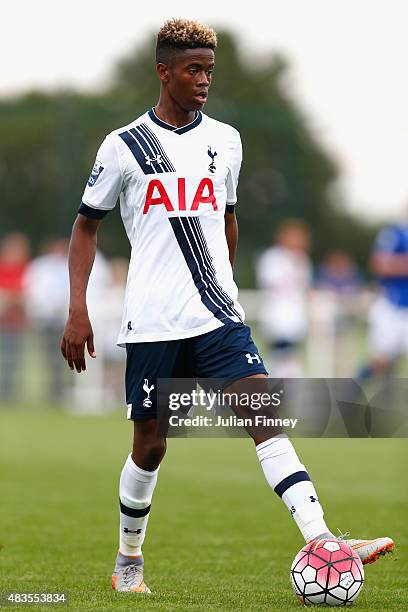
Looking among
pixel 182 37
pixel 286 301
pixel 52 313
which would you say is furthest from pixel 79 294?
pixel 286 301

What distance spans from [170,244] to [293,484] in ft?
3.91

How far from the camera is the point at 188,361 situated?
5.76m

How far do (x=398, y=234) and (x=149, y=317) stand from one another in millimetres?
9699

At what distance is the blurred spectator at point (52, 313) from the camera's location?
62.3ft

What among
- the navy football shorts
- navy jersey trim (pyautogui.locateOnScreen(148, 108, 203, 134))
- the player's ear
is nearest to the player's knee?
the navy football shorts

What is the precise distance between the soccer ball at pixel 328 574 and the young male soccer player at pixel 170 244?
375 mm

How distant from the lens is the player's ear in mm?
5844

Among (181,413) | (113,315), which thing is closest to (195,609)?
(181,413)

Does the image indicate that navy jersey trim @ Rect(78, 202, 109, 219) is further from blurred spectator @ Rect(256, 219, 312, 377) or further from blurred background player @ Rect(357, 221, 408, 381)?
blurred spectator @ Rect(256, 219, 312, 377)

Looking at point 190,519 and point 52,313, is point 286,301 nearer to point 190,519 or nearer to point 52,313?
point 52,313

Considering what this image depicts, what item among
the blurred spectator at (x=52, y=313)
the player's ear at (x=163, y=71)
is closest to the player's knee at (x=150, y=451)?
the player's ear at (x=163, y=71)

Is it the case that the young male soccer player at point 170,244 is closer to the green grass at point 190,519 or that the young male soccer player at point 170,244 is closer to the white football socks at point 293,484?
the white football socks at point 293,484

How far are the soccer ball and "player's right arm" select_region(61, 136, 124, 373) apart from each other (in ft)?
4.29

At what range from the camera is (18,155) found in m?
37.3
